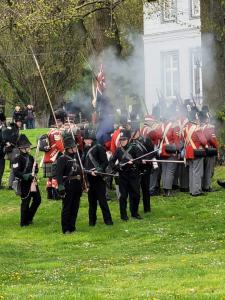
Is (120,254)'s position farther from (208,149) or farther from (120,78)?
(120,78)

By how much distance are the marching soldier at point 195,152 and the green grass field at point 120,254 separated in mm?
476

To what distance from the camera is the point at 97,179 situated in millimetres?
21156

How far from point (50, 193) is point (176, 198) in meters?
3.55

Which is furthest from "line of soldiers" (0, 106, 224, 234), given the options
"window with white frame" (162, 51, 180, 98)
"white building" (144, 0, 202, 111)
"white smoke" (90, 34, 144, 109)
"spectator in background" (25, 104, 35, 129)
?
"spectator in background" (25, 104, 35, 129)

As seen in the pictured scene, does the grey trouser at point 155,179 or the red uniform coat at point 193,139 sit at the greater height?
the red uniform coat at point 193,139

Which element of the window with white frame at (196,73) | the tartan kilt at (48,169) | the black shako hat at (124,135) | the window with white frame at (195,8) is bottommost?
the tartan kilt at (48,169)

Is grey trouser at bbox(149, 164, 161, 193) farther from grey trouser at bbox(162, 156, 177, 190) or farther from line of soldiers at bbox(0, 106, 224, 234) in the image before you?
grey trouser at bbox(162, 156, 177, 190)

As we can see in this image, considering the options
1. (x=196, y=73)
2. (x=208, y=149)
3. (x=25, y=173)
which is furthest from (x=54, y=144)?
(x=196, y=73)

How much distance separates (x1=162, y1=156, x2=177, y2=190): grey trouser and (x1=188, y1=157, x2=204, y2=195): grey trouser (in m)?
0.44

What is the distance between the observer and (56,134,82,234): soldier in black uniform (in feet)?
67.2

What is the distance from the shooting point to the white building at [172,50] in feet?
112

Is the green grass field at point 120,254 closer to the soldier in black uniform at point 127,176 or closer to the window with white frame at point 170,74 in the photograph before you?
the soldier in black uniform at point 127,176

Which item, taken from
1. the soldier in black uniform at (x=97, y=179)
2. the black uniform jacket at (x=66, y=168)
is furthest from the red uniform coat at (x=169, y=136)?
the black uniform jacket at (x=66, y=168)

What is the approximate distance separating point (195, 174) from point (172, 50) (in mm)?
23138
